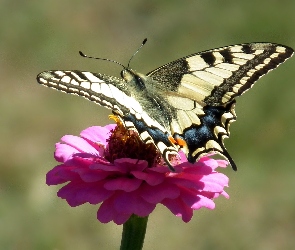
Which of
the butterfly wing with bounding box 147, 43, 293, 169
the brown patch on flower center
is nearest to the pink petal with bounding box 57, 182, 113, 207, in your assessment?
the brown patch on flower center

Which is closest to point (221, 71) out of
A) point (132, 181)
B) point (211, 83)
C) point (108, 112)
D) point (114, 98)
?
point (211, 83)

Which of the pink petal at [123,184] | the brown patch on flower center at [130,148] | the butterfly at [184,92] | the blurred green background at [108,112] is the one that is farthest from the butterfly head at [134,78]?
the blurred green background at [108,112]

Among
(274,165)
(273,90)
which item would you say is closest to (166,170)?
(274,165)

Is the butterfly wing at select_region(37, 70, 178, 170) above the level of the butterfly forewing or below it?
below

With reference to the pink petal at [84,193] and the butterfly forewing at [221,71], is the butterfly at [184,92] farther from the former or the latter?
the pink petal at [84,193]

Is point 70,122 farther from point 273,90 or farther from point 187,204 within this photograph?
point 187,204

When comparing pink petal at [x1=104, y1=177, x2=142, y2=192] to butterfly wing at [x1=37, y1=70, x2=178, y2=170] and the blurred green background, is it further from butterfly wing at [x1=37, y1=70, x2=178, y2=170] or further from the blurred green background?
the blurred green background

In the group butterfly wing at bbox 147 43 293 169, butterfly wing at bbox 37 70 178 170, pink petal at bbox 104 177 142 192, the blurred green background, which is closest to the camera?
pink petal at bbox 104 177 142 192
